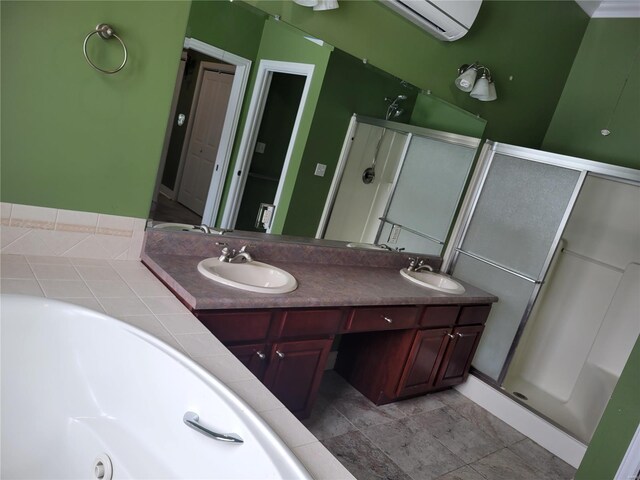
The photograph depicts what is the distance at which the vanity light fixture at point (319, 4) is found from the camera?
6.73 ft

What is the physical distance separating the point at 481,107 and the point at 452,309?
1.35m

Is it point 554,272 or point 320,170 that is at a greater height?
point 320,170

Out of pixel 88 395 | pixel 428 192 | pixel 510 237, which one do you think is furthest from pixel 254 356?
pixel 510 237

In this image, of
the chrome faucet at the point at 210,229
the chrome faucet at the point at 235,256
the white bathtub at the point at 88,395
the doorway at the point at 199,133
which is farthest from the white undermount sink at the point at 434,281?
the white bathtub at the point at 88,395

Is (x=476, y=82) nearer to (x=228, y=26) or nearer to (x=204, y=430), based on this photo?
(x=228, y=26)

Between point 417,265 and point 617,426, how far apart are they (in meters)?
1.39

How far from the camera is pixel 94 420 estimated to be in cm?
136

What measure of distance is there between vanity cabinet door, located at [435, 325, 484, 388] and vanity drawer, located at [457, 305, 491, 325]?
0.12 ft

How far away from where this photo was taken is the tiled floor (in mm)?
2381

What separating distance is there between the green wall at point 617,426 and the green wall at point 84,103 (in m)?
2.53

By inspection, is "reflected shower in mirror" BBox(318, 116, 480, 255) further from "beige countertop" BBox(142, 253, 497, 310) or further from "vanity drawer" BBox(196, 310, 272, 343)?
"vanity drawer" BBox(196, 310, 272, 343)

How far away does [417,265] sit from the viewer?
10.4 ft

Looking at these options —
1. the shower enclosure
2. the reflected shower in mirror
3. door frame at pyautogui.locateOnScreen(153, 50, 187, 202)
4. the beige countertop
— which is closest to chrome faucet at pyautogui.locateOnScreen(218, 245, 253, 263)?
the beige countertop

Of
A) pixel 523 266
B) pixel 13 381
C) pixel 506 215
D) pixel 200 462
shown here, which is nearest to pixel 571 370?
pixel 523 266
